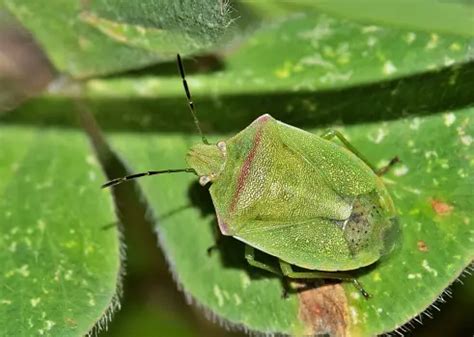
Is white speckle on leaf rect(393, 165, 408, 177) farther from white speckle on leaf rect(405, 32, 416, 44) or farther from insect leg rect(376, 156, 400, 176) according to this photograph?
white speckle on leaf rect(405, 32, 416, 44)

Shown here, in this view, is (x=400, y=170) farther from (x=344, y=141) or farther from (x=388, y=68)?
(x=388, y=68)

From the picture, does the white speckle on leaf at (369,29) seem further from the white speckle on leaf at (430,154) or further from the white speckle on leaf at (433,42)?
the white speckle on leaf at (430,154)

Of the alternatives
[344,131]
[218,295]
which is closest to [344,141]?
[344,131]

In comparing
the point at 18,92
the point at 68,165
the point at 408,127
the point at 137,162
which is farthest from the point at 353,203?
the point at 18,92

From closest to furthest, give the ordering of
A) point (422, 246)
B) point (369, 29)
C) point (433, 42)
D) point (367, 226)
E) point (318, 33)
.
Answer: point (367, 226), point (422, 246), point (433, 42), point (369, 29), point (318, 33)

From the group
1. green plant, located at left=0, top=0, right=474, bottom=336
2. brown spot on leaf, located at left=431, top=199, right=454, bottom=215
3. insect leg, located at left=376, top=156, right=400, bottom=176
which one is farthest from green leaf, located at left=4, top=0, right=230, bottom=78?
brown spot on leaf, located at left=431, top=199, right=454, bottom=215

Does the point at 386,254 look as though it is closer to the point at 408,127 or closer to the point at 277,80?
the point at 408,127
